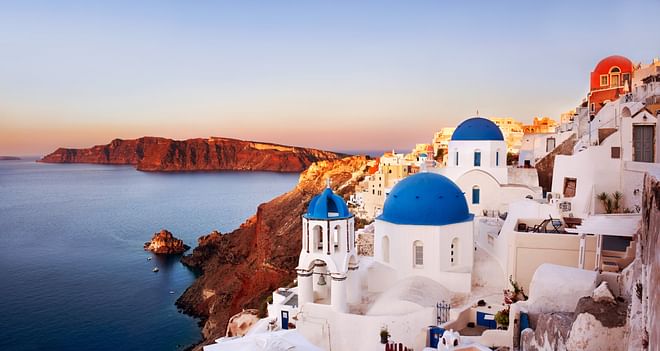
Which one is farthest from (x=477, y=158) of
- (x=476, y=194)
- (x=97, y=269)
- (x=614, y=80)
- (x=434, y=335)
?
(x=97, y=269)

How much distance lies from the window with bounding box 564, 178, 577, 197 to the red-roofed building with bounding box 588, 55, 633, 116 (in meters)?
11.3

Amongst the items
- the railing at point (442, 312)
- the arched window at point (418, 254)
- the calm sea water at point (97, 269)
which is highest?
the arched window at point (418, 254)

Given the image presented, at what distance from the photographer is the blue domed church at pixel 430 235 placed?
1584 cm

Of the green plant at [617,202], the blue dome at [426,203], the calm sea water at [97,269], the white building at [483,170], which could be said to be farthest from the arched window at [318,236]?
the calm sea water at [97,269]

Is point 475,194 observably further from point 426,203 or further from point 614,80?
point 614,80

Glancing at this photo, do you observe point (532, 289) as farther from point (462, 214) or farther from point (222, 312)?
point (222, 312)

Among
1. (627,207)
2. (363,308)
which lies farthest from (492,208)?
(363,308)

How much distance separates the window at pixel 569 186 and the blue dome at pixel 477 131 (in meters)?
5.94

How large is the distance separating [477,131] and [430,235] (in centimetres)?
940

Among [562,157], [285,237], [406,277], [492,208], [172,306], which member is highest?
[562,157]

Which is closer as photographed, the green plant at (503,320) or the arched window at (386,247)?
the green plant at (503,320)

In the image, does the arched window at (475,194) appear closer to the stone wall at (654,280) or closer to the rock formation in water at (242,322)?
the rock formation in water at (242,322)

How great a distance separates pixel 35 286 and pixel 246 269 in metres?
17.8

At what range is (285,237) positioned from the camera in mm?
43531
